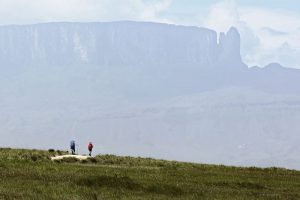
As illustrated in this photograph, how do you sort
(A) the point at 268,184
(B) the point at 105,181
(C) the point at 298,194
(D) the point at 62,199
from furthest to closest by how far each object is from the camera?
(A) the point at 268,184 → (C) the point at 298,194 → (B) the point at 105,181 → (D) the point at 62,199

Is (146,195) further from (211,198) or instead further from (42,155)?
(42,155)

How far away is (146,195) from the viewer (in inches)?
1469

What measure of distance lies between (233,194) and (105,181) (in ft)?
21.4

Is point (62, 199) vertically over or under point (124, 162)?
under

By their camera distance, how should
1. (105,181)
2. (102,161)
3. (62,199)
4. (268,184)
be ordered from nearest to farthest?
(62,199) → (105,181) → (268,184) → (102,161)

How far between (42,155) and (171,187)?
2751 cm

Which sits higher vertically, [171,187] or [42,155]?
[42,155]

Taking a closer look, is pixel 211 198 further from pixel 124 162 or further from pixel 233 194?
pixel 124 162

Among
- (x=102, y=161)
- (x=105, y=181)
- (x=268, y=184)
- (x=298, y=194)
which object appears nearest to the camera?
(x=105, y=181)

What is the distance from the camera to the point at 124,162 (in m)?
67.0

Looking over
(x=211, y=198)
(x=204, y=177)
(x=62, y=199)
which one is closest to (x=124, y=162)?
(x=204, y=177)

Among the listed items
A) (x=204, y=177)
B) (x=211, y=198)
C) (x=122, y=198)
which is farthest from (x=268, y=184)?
(x=122, y=198)

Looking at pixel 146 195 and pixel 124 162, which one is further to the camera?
pixel 124 162

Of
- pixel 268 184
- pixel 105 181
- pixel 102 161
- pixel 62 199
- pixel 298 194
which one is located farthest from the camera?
pixel 102 161
